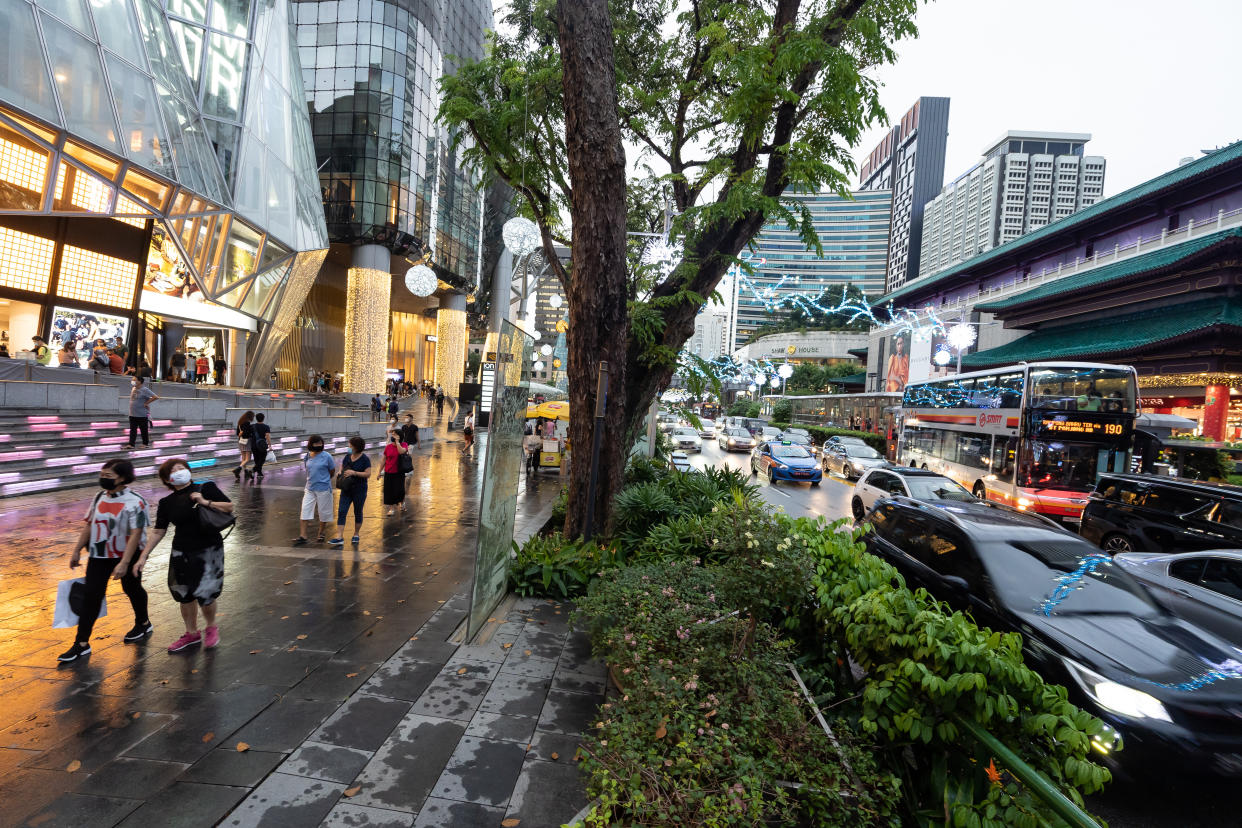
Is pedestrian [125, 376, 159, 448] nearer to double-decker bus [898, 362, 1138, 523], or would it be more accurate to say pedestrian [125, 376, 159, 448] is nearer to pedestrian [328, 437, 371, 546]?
pedestrian [328, 437, 371, 546]

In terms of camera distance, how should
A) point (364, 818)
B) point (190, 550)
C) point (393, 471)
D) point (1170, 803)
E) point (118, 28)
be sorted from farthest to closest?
point (118, 28) → point (393, 471) → point (190, 550) → point (1170, 803) → point (364, 818)

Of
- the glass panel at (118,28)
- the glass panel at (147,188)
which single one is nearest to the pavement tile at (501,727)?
the glass panel at (147,188)

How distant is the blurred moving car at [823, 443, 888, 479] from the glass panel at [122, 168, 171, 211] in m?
24.7

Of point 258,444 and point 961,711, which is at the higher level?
point 961,711

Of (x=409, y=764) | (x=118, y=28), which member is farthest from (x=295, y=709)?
(x=118, y=28)

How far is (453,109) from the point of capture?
7.94 metres

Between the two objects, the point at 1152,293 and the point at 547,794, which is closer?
the point at 547,794

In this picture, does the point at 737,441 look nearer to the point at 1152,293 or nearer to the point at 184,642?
the point at 1152,293

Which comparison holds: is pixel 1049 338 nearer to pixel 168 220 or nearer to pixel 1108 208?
pixel 1108 208

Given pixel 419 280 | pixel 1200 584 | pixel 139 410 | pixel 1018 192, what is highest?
pixel 1018 192

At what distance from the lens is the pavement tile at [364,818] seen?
2.96 m

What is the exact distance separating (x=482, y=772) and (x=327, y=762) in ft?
3.08

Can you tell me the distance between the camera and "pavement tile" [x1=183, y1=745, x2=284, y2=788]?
10.7 ft

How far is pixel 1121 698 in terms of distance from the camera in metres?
3.86
